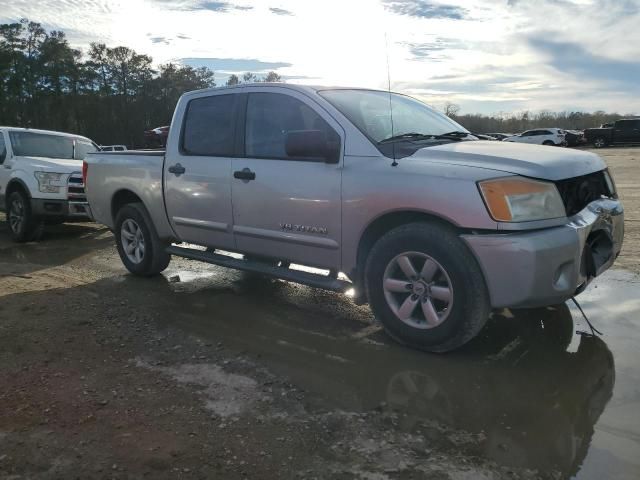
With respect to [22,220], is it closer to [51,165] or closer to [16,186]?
[16,186]

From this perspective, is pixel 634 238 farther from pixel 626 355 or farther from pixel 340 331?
pixel 340 331

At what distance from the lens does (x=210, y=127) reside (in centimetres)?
540

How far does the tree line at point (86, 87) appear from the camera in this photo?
51.7 meters

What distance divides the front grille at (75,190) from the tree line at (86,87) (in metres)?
46.2

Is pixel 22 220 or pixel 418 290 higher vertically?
pixel 418 290

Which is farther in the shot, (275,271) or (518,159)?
(275,271)

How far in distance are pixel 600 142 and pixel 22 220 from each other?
34.7 m

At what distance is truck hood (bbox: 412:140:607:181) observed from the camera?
3.62 m

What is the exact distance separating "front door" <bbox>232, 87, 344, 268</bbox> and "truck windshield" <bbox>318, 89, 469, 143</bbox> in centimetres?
23

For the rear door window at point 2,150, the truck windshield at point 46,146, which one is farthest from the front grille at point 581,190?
the rear door window at point 2,150

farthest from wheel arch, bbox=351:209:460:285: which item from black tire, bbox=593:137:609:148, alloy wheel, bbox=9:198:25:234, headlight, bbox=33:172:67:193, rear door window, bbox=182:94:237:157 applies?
black tire, bbox=593:137:609:148

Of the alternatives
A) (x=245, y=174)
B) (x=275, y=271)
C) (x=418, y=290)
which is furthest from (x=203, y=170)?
(x=418, y=290)

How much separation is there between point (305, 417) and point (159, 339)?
1.74 metres

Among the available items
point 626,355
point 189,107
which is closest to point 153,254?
point 189,107
